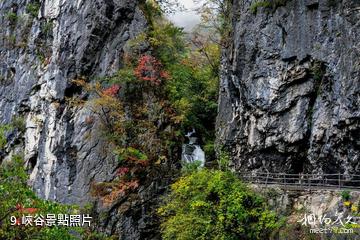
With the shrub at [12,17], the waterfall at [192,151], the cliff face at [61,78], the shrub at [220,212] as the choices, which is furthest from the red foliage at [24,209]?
the shrub at [12,17]

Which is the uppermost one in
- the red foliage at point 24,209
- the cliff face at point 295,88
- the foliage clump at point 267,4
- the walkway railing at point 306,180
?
the foliage clump at point 267,4

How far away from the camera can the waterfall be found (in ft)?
Answer: 77.6

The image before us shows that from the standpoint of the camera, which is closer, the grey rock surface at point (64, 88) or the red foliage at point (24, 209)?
the red foliage at point (24, 209)

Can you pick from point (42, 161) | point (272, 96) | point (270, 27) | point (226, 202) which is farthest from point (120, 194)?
point (270, 27)

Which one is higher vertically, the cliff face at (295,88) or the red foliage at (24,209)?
the cliff face at (295,88)

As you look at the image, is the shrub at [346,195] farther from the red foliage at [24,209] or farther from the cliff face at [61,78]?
the cliff face at [61,78]

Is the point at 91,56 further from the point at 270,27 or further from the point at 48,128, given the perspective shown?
the point at 270,27

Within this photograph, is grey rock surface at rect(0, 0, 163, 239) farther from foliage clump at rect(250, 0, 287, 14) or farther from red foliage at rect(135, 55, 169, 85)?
foliage clump at rect(250, 0, 287, 14)

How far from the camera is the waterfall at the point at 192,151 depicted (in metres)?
23.7

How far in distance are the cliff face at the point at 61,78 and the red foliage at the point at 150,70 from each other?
162 cm

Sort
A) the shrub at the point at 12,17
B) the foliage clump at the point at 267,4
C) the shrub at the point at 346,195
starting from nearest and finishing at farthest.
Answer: the shrub at the point at 346,195
the foliage clump at the point at 267,4
the shrub at the point at 12,17

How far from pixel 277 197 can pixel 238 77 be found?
6.68 meters

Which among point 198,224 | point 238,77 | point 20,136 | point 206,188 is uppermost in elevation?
point 238,77

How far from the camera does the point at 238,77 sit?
2006 centimetres
